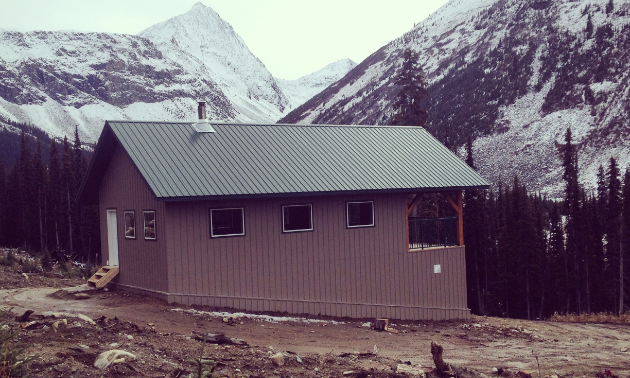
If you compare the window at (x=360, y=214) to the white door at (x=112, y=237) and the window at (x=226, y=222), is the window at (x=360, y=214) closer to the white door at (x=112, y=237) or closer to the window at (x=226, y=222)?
the window at (x=226, y=222)

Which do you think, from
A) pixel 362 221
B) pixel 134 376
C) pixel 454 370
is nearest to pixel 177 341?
pixel 134 376

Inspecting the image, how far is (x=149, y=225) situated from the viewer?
15992 millimetres

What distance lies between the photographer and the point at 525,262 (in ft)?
152

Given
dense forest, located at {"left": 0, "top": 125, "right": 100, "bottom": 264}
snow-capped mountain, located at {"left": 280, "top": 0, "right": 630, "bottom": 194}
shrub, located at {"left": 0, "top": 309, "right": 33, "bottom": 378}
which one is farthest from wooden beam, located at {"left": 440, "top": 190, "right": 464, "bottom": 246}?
snow-capped mountain, located at {"left": 280, "top": 0, "right": 630, "bottom": 194}

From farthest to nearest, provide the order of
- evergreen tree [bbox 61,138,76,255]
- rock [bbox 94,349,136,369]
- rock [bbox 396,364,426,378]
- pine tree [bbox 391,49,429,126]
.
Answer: evergreen tree [bbox 61,138,76,255], pine tree [bbox 391,49,429,126], rock [bbox 396,364,426,378], rock [bbox 94,349,136,369]

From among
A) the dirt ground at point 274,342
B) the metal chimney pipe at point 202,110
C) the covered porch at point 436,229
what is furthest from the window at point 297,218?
the metal chimney pipe at point 202,110

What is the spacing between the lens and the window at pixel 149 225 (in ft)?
51.7

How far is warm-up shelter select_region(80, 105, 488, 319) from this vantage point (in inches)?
603

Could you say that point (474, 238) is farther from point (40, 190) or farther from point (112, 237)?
point (40, 190)

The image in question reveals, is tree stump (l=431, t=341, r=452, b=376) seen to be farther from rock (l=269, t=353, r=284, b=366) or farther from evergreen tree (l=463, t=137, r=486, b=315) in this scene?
evergreen tree (l=463, t=137, r=486, b=315)

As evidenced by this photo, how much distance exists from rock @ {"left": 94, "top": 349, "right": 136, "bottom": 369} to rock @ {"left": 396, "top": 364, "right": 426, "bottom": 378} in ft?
13.4

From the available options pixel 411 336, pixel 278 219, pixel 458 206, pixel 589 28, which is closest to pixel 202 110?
pixel 278 219

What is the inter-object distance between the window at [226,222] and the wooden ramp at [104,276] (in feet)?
14.0

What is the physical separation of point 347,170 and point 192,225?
508cm
